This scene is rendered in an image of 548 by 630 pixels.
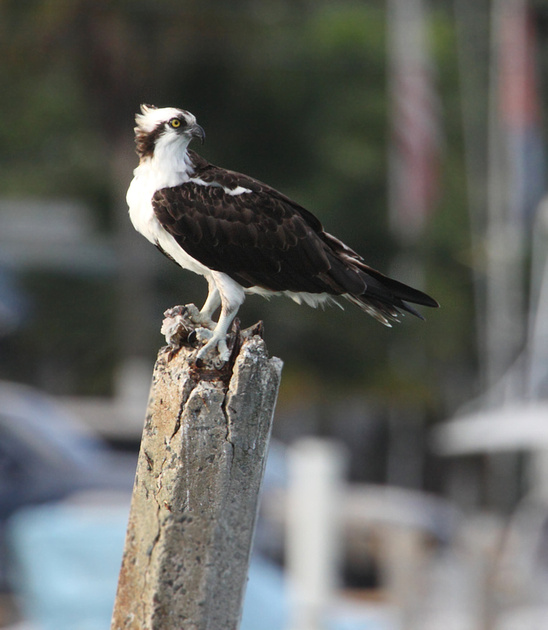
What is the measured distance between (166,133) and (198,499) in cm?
153

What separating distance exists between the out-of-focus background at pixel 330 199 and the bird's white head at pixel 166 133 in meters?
15.6

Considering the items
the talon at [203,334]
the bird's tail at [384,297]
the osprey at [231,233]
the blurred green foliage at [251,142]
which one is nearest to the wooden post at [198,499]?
the talon at [203,334]

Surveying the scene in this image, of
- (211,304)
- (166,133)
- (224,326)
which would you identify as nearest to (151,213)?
(166,133)

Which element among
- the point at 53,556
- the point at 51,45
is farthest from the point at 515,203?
the point at 53,556

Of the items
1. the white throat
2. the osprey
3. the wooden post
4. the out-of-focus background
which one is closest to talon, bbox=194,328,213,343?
the wooden post

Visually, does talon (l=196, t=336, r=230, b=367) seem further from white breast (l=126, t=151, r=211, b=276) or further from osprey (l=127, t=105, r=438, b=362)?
white breast (l=126, t=151, r=211, b=276)

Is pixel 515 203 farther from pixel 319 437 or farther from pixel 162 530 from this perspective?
pixel 162 530

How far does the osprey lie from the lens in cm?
429

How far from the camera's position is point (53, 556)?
11664 mm

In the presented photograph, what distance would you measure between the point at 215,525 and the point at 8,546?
38.9 feet

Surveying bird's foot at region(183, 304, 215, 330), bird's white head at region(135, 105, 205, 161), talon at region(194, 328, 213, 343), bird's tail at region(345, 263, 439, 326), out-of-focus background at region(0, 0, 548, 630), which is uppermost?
out-of-focus background at region(0, 0, 548, 630)

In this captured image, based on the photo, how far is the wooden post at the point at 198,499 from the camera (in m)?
3.44

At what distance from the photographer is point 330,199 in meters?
28.4

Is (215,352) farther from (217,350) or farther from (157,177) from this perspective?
(157,177)
